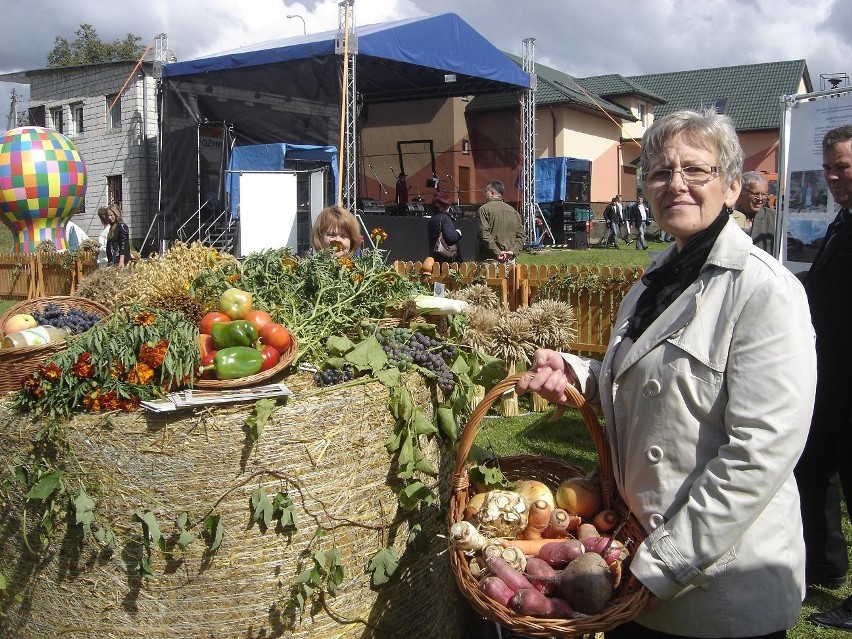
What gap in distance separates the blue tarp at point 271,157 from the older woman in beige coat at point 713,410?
512 inches

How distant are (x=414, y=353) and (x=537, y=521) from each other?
842mm

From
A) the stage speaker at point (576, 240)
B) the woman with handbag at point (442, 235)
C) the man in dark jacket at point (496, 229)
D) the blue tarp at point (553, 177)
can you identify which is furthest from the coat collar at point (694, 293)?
the blue tarp at point (553, 177)

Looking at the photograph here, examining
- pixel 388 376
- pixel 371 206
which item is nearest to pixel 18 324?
pixel 388 376

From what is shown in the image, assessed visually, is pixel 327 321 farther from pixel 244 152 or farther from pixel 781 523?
pixel 244 152

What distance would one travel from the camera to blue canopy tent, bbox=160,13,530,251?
1339 centimetres

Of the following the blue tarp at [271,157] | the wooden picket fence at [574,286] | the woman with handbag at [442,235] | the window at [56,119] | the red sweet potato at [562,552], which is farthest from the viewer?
the window at [56,119]

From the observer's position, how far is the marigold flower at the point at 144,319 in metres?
2.46

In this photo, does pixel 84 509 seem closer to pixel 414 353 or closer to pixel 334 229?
pixel 414 353

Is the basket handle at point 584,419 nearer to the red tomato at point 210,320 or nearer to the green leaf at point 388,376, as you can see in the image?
the green leaf at point 388,376

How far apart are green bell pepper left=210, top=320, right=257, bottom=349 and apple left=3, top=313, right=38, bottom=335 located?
95cm

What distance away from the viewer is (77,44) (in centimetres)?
5081

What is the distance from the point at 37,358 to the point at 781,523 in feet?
7.70

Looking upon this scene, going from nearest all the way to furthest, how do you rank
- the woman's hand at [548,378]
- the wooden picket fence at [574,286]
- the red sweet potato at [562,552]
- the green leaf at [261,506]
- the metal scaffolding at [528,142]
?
the red sweet potato at [562,552] < the woman's hand at [548,378] < the green leaf at [261,506] < the wooden picket fence at [574,286] < the metal scaffolding at [528,142]

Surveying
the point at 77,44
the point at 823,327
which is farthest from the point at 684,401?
the point at 77,44
